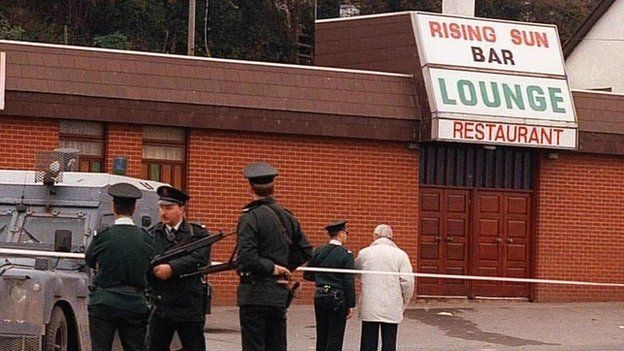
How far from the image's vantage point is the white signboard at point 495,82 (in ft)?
76.1

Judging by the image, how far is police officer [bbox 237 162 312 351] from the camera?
1000 cm

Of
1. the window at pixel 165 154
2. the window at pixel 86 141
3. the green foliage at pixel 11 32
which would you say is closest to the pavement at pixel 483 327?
the window at pixel 165 154

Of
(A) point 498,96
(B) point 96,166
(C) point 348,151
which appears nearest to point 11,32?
(B) point 96,166

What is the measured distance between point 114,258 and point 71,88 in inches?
436

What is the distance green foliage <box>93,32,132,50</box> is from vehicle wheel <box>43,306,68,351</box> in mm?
25702

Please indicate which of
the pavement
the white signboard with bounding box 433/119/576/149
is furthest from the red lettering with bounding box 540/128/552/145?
the pavement

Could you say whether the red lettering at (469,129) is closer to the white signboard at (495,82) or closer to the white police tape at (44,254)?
the white signboard at (495,82)

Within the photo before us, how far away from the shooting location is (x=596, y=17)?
34469mm

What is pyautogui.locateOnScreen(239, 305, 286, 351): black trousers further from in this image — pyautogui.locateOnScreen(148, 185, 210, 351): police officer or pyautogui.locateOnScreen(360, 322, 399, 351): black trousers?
pyautogui.locateOnScreen(360, 322, 399, 351): black trousers

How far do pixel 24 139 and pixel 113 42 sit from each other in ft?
57.5

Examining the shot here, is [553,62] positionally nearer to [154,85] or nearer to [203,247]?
[154,85]

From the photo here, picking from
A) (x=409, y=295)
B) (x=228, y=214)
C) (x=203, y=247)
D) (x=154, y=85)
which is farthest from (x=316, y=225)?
(x=203, y=247)

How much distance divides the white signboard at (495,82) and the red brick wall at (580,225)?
3.73 feet

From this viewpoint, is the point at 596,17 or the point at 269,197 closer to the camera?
the point at 269,197
